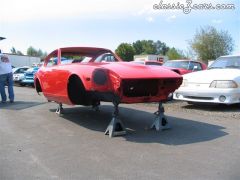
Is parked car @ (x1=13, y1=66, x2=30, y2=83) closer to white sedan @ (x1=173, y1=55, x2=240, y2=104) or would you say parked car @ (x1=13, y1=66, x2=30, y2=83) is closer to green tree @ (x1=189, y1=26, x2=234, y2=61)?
white sedan @ (x1=173, y1=55, x2=240, y2=104)

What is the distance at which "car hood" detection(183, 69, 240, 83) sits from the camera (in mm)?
7788

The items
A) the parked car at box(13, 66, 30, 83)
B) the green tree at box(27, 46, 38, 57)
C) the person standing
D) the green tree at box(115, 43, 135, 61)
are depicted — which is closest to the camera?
the person standing

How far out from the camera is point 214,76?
7969mm

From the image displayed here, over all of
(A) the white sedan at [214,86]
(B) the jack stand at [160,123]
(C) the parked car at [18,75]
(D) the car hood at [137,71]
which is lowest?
(C) the parked car at [18,75]

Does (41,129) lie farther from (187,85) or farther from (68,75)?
(187,85)

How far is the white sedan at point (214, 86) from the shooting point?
25.1ft

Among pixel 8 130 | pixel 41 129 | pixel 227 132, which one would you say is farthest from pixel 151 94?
pixel 8 130

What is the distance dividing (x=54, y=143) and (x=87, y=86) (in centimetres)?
100

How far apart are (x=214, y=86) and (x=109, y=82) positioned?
3.69 m

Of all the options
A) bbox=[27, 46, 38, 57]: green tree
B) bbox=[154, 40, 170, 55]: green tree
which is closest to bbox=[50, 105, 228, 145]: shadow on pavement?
bbox=[154, 40, 170, 55]: green tree

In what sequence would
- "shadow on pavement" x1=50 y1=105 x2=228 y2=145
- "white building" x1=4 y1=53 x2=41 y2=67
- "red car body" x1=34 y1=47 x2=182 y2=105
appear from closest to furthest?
"red car body" x1=34 y1=47 x2=182 y2=105 < "shadow on pavement" x1=50 y1=105 x2=228 y2=145 < "white building" x1=4 y1=53 x2=41 y2=67

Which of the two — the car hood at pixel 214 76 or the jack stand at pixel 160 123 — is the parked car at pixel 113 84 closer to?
the jack stand at pixel 160 123

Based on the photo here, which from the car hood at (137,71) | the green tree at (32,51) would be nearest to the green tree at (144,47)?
the green tree at (32,51)

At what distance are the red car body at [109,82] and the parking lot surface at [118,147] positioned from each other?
1.92 ft
